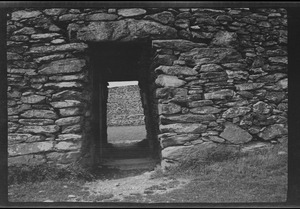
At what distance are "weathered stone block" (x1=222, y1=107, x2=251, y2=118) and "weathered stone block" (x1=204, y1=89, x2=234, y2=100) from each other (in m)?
0.23

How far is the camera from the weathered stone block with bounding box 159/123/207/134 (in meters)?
4.57

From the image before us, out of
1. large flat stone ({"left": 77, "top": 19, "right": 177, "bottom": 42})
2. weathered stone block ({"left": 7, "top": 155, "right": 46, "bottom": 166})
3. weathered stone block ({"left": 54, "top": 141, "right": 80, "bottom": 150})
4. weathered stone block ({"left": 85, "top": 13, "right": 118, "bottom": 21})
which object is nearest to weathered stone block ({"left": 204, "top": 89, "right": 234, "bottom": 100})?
large flat stone ({"left": 77, "top": 19, "right": 177, "bottom": 42})

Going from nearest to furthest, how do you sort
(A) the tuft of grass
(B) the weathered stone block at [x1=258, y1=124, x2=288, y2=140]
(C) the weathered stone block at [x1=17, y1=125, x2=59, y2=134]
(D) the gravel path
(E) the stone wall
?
(D) the gravel path → (A) the tuft of grass → (C) the weathered stone block at [x1=17, y1=125, x2=59, y2=134] → (B) the weathered stone block at [x1=258, y1=124, x2=288, y2=140] → (E) the stone wall

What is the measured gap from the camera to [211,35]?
469 cm

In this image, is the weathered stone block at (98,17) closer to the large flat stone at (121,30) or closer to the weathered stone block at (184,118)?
the large flat stone at (121,30)

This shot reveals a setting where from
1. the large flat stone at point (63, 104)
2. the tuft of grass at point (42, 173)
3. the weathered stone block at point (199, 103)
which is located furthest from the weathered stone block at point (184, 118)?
the tuft of grass at point (42, 173)

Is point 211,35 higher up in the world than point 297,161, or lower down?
higher up

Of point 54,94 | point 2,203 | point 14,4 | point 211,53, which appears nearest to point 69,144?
point 54,94

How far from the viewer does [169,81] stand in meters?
4.60

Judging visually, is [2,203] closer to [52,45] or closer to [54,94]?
[54,94]

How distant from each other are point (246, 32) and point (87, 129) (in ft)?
10.6

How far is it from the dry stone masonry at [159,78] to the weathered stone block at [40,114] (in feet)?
0.05

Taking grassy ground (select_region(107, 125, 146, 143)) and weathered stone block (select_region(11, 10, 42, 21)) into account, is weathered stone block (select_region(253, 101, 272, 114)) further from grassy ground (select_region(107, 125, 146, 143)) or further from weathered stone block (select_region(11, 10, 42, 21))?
grassy ground (select_region(107, 125, 146, 143))

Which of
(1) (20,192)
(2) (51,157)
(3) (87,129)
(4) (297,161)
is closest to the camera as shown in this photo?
(4) (297,161)
